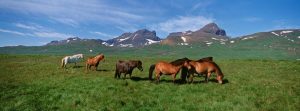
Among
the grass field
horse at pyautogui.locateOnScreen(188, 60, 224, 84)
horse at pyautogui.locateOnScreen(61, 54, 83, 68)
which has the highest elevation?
horse at pyautogui.locateOnScreen(61, 54, 83, 68)

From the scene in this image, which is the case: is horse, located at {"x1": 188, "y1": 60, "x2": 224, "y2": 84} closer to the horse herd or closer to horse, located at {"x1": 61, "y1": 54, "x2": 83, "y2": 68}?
the horse herd

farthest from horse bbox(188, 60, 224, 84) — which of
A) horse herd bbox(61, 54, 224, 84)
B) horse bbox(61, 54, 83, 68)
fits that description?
horse bbox(61, 54, 83, 68)

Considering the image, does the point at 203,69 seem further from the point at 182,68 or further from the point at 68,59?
the point at 68,59

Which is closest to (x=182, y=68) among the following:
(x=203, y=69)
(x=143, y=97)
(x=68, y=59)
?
(x=203, y=69)

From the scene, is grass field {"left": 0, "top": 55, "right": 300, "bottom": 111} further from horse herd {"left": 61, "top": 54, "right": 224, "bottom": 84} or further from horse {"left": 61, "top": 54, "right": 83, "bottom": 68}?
horse {"left": 61, "top": 54, "right": 83, "bottom": 68}

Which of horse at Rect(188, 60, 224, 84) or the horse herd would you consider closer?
the horse herd

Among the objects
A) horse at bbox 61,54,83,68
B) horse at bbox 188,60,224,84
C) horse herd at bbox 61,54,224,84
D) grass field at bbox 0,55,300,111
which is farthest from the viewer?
horse at bbox 61,54,83,68

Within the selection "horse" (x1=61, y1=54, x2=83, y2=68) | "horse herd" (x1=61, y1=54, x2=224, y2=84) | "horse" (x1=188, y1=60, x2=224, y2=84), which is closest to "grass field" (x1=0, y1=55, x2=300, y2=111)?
"horse herd" (x1=61, y1=54, x2=224, y2=84)

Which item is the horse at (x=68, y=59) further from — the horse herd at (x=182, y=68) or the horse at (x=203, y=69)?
the horse at (x=203, y=69)

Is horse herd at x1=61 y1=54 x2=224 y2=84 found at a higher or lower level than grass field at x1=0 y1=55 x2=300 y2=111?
higher

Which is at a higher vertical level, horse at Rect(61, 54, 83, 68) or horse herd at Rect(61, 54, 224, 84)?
horse at Rect(61, 54, 83, 68)

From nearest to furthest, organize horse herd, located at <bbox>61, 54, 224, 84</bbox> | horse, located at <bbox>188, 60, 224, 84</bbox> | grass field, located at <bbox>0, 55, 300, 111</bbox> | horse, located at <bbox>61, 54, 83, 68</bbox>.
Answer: grass field, located at <bbox>0, 55, 300, 111</bbox>, horse herd, located at <bbox>61, 54, 224, 84</bbox>, horse, located at <bbox>188, 60, 224, 84</bbox>, horse, located at <bbox>61, 54, 83, 68</bbox>

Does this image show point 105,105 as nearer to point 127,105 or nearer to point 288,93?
point 127,105

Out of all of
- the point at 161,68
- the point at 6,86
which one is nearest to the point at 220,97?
the point at 161,68
